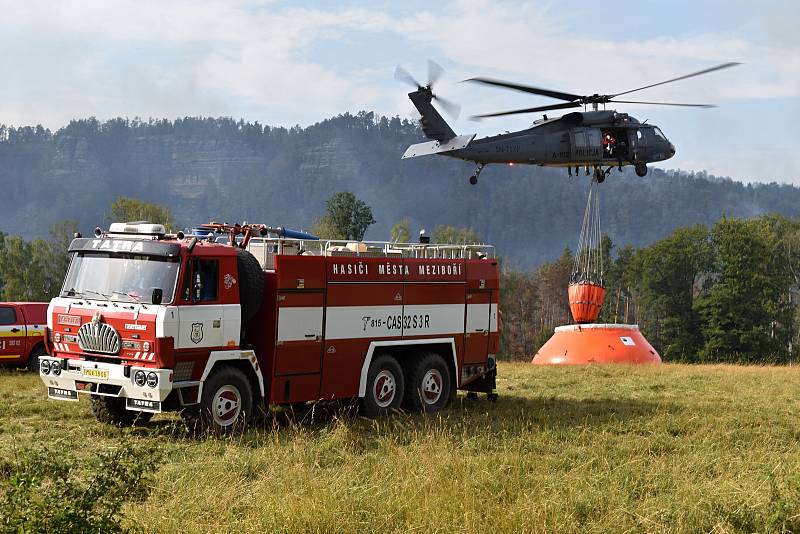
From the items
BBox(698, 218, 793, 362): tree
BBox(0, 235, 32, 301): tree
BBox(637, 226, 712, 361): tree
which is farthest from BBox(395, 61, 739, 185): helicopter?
BBox(0, 235, 32, 301): tree

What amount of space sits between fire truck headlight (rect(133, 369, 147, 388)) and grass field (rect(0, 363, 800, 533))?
2.33ft

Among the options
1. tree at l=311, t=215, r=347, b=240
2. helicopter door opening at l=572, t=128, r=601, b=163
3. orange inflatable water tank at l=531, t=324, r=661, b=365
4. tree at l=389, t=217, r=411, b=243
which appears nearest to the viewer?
helicopter door opening at l=572, t=128, r=601, b=163

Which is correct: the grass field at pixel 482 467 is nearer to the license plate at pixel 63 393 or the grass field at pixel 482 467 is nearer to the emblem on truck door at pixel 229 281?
the license plate at pixel 63 393

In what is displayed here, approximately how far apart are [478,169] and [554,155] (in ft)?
7.36

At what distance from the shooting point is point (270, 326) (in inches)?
496

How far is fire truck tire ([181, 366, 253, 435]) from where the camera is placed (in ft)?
38.9

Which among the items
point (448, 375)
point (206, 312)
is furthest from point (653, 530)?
point (448, 375)

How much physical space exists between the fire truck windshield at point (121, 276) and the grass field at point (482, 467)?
180 cm

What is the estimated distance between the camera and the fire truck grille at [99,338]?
1176 centimetres

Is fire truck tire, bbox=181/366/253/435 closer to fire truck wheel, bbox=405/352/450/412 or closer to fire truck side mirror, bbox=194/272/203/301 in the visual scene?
fire truck side mirror, bbox=194/272/203/301

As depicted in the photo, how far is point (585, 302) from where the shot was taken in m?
29.9

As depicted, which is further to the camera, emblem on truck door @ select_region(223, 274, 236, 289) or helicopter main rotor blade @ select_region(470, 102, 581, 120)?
helicopter main rotor blade @ select_region(470, 102, 581, 120)

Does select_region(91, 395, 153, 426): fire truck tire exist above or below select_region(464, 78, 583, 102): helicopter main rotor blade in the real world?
below

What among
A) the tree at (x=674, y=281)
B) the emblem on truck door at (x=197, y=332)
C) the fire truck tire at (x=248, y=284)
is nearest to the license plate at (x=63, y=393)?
the emblem on truck door at (x=197, y=332)
